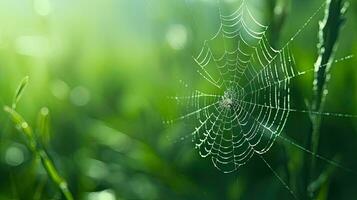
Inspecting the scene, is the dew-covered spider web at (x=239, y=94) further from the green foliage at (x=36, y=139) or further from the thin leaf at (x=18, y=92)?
the thin leaf at (x=18, y=92)

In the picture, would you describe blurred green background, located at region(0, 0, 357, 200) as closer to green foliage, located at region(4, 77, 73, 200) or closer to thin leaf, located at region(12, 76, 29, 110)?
green foliage, located at region(4, 77, 73, 200)

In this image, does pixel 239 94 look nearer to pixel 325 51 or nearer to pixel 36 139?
pixel 36 139

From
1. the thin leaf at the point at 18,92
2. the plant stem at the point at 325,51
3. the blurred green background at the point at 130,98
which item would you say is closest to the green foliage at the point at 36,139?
the thin leaf at the point at 18,92

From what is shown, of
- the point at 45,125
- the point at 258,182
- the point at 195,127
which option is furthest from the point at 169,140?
the point at 45,125

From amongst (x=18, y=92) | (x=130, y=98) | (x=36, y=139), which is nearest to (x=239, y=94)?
(x=130, y=98)

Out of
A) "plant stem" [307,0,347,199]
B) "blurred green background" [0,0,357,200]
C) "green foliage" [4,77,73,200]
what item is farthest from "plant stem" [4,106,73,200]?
"plant stem" [307,0,347,199]
